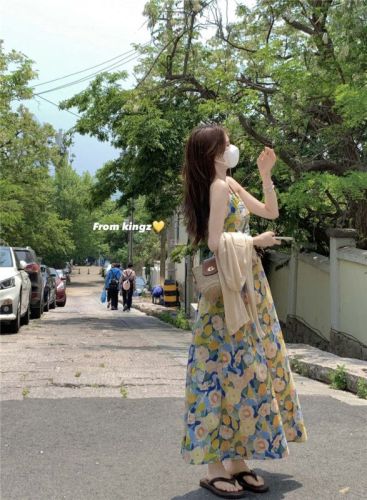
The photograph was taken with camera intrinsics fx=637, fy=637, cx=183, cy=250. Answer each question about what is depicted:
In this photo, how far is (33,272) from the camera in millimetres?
14312

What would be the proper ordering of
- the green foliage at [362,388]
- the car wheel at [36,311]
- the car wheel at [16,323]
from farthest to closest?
the car wheel at [36,311] → the car wheel at [16,323] → the green foliage at [362,388]

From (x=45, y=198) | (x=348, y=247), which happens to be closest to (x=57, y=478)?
(x=348, y=247)

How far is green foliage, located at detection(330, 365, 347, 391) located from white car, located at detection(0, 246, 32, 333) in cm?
538

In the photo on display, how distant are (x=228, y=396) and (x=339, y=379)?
3900 millimetres

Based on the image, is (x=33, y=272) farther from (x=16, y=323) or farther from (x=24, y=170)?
(x=24, y=170)

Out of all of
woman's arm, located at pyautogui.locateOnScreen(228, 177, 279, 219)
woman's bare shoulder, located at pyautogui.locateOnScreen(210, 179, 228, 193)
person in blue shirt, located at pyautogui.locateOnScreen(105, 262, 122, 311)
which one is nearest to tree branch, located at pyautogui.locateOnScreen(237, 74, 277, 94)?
woman's arm, located at pyautogui.locateOnScreen(228, 177, 279, 219)

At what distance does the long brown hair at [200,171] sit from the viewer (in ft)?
11.5

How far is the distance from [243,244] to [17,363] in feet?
16.1

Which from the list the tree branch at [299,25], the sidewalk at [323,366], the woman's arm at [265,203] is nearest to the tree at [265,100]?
the tree branch at [299,25]

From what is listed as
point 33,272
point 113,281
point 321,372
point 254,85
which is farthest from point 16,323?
point 113,281

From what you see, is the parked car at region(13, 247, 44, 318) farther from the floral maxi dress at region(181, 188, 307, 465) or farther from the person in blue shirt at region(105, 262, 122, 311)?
the floral maxi dress at region(181, 188, 307, 465)

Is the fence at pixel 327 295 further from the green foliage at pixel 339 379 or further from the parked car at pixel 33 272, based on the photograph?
the parked car at pixel 33 272

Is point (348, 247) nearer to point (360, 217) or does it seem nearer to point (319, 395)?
point (360, 217)

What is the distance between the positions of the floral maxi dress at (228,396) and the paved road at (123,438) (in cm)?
29
